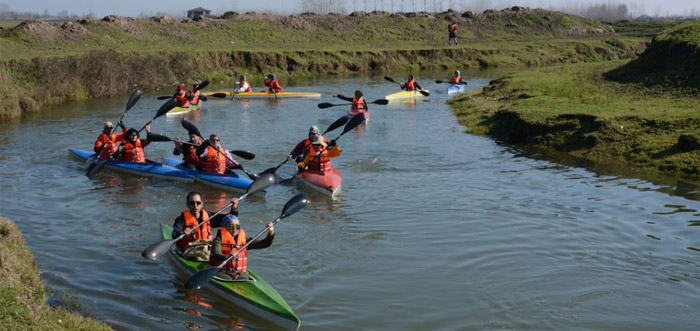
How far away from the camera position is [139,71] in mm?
36188

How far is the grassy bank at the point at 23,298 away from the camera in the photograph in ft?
24.7

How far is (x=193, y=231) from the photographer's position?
449 inches

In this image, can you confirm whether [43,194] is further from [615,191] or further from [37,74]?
[37,74]

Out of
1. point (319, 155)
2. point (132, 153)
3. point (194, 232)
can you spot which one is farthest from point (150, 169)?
point (194, 232)

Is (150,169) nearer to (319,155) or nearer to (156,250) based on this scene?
(319,155)

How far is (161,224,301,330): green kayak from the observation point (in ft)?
30.9

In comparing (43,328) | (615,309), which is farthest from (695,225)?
(43,328)

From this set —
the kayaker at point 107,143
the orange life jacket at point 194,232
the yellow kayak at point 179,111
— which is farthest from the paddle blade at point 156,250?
the yellow kayak at point 179,111

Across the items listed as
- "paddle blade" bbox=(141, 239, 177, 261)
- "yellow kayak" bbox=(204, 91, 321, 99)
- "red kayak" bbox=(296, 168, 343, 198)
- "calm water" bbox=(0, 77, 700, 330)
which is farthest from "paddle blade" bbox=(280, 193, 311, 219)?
"yellow kayak" bbox=(204, 91, 321, 99)

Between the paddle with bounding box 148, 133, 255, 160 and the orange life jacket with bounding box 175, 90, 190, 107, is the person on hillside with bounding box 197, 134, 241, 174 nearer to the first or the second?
the paddle with bounding box 148, 133, 255, 160

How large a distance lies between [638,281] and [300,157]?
828cm

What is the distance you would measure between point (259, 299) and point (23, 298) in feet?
9.06

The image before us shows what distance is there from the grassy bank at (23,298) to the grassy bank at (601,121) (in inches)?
511

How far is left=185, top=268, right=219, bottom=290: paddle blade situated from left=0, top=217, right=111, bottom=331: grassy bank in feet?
4.76
